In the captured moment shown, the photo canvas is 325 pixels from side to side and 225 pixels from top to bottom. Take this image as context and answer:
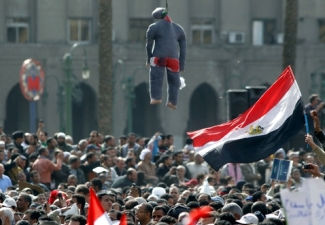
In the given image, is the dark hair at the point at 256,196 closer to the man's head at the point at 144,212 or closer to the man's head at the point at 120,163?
the man's head at the point at 144,212

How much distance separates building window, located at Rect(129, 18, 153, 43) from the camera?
160ft

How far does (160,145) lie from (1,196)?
927 cm

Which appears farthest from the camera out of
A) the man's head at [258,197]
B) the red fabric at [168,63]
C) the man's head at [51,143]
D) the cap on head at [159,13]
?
the man's head at [51,143]

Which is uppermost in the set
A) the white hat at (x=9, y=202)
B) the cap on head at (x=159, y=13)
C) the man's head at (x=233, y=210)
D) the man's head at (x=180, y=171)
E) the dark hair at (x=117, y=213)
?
the cap on head at (x=159, y=13)

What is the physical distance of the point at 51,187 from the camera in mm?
18078

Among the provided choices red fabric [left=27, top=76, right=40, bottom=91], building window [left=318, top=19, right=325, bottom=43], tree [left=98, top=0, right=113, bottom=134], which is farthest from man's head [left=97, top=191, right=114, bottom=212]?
building window [left=318, top=19, right=325, bottom=43]

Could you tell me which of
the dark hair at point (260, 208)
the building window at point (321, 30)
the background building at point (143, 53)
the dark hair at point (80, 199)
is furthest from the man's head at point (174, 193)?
the building window at point (321, 30)

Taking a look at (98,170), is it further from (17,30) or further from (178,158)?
(17,30)

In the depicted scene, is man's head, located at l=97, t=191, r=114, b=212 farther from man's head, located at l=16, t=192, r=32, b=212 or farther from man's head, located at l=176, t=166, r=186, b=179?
man's head, located at l=176, t=166, r=186, b=179

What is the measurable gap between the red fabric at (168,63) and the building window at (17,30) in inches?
1369

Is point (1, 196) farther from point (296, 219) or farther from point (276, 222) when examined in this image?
point (296, 219)

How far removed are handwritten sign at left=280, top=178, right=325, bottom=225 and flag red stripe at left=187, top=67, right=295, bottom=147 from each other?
12.3 feet

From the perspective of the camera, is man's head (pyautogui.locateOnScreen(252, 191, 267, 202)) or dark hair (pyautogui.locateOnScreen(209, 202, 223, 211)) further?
man's head (pyautogui.locateOnScreen(252, 191, 267, 202))

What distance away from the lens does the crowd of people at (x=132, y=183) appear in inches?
465
